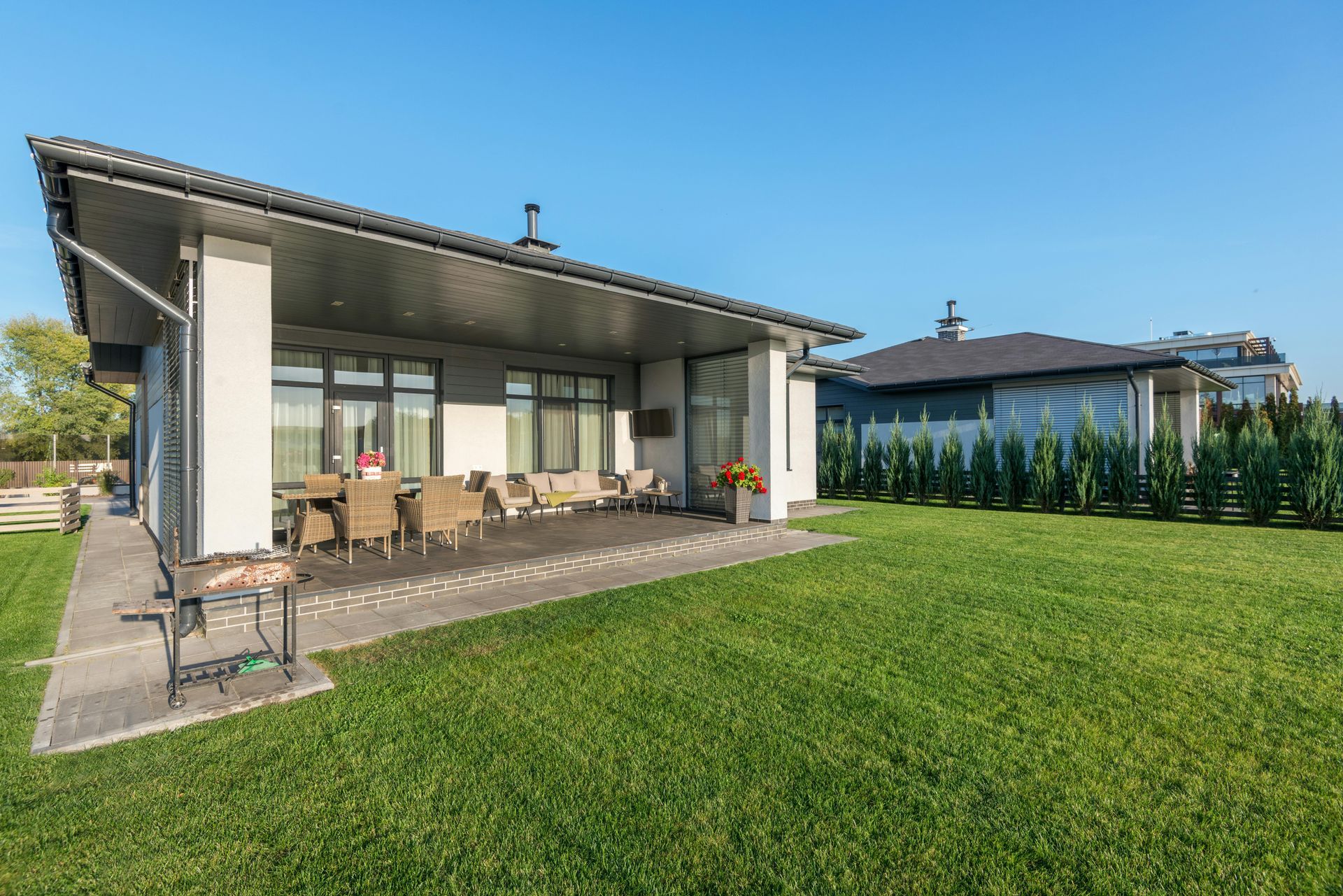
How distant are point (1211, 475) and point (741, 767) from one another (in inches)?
509

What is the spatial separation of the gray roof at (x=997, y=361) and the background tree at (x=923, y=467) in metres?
2.06

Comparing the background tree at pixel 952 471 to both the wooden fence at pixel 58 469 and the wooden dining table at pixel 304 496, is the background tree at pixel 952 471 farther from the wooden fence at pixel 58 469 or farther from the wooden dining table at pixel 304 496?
the wooden fence at pixel 58 469

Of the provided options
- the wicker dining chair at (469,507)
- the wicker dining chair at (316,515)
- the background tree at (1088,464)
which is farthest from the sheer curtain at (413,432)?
the background tree at (1088,464)

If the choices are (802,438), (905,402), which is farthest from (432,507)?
(905,402)

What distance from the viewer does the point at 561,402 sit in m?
10.8

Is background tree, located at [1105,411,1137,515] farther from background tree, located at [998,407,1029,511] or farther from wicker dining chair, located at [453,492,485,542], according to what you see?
wicker dining chair, located at [453,492,485,542]

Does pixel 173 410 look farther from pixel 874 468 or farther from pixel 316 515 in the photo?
pixel 874 468

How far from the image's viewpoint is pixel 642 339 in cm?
909

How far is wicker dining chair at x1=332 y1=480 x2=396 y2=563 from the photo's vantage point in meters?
5.96

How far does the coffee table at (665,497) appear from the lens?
10227 mm

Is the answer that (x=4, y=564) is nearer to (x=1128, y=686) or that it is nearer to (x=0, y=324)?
(x=1128, y=686)

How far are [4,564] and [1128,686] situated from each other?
11.4 metres

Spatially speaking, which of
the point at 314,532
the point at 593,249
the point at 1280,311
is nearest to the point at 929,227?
the point at 593,249

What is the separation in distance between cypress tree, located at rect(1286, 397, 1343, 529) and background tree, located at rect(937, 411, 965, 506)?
5241 millimetres
